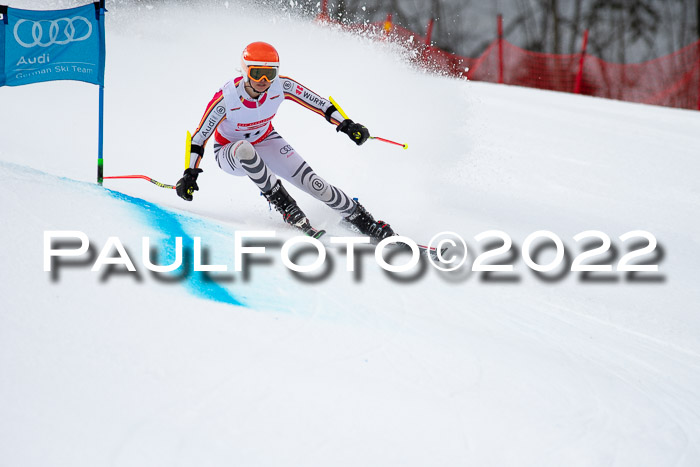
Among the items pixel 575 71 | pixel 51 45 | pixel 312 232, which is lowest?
pixel 312 232

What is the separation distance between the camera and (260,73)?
4133 millimetres

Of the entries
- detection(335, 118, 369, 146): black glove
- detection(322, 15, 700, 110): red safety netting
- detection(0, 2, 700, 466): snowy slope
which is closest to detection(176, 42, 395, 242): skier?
detection(335, 118, 369, 146): black glove

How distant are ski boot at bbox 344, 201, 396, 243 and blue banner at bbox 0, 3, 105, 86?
232 cm

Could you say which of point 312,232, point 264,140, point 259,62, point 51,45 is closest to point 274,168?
point 264,140

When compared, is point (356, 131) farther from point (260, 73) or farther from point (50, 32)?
point (50, 32)

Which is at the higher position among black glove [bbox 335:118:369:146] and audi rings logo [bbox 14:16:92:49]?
audi rings logo [bbox 14:16:92:49]

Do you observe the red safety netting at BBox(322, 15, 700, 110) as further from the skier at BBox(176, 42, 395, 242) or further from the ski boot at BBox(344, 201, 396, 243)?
the ski boot at BBox(344, 201, 396, 243)

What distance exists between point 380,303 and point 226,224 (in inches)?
60.3

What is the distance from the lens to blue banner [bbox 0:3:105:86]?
4.65m

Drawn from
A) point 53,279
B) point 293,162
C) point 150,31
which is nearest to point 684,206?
point 293,162

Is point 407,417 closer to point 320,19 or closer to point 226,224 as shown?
point 226,224

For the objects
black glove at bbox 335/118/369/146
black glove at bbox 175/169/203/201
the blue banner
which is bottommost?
black glove at bbox 175/169/203/201

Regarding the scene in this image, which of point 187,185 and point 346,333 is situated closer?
point 346,333

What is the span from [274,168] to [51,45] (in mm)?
1904
